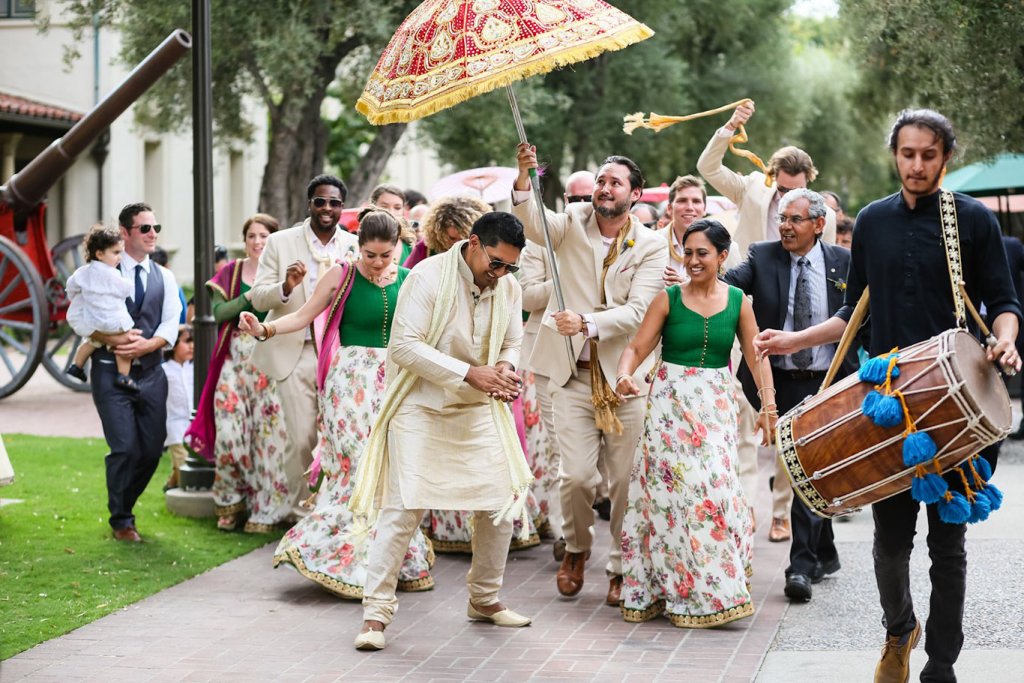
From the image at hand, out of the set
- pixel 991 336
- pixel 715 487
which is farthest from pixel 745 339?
pixel 991 336

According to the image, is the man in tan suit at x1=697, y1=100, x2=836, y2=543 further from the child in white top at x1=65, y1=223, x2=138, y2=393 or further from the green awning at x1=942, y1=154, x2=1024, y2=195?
the green awning at x1=942, y1=154, x2=1024, y2=195

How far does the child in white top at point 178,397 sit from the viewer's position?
11.1 m

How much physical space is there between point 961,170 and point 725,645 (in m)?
12.5

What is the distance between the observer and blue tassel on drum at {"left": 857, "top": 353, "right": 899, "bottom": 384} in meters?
5.12

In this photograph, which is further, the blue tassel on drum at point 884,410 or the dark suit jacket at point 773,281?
the dark suit jacket at point 773,281

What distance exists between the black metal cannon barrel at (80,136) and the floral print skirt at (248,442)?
169 centimetres

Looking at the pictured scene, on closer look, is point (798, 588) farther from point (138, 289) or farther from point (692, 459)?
point (138, 289)

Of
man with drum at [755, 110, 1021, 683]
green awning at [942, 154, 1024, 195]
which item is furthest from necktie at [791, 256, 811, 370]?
green awning at [942, 154, 1024, 195]

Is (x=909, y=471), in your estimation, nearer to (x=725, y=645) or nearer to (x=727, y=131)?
(x=725, y=645)

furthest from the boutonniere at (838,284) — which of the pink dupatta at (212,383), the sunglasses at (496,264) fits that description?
the pink dupatta at (212,383)

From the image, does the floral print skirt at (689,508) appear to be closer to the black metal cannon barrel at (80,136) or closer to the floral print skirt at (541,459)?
the floral print skirt at (541,459)

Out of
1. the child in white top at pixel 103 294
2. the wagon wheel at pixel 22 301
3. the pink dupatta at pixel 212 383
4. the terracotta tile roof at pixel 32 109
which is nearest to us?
the child in white top at pixel 103 294

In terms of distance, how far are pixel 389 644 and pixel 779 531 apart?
343cm

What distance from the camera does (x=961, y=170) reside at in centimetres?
1788
